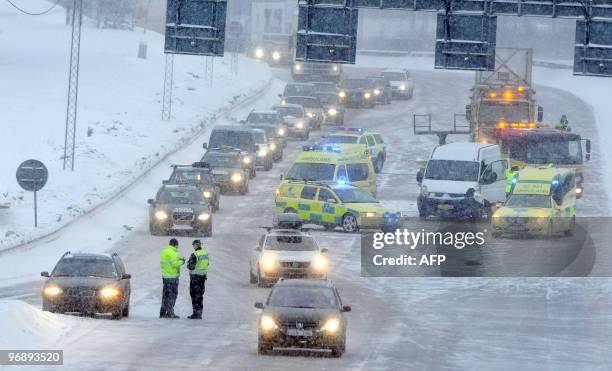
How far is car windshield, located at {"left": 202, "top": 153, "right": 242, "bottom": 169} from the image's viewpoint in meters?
48.2

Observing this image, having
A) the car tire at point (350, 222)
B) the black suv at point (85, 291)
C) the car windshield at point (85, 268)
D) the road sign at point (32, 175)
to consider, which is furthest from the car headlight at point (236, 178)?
the black suv at point (85, 291)

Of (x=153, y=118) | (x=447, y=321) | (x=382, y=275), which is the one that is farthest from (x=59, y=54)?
(x=447, y=321)

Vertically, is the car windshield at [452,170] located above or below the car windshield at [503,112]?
below

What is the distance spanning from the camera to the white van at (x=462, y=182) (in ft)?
147

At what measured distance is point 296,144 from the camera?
62.3 metres

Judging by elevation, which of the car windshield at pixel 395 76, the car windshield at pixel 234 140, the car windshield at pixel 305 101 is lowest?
the car windshield at pixel 234 140

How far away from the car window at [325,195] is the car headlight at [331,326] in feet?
62.3

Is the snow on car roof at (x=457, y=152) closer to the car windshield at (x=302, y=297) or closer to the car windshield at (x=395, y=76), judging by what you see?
the car windshield at (x=302, y=297)

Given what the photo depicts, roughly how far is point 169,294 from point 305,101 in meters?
40.0

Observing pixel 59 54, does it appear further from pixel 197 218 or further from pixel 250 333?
pixel 250 333

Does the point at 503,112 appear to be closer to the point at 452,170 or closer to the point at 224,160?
the point at 452,170

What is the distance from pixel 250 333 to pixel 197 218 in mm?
14287

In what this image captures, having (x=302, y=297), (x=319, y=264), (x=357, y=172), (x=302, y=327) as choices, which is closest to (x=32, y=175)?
(x=319, y=264)

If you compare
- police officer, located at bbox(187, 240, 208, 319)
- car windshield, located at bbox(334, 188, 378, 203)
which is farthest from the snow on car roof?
police officer, located at bbox(187, 240, 208, 319)
